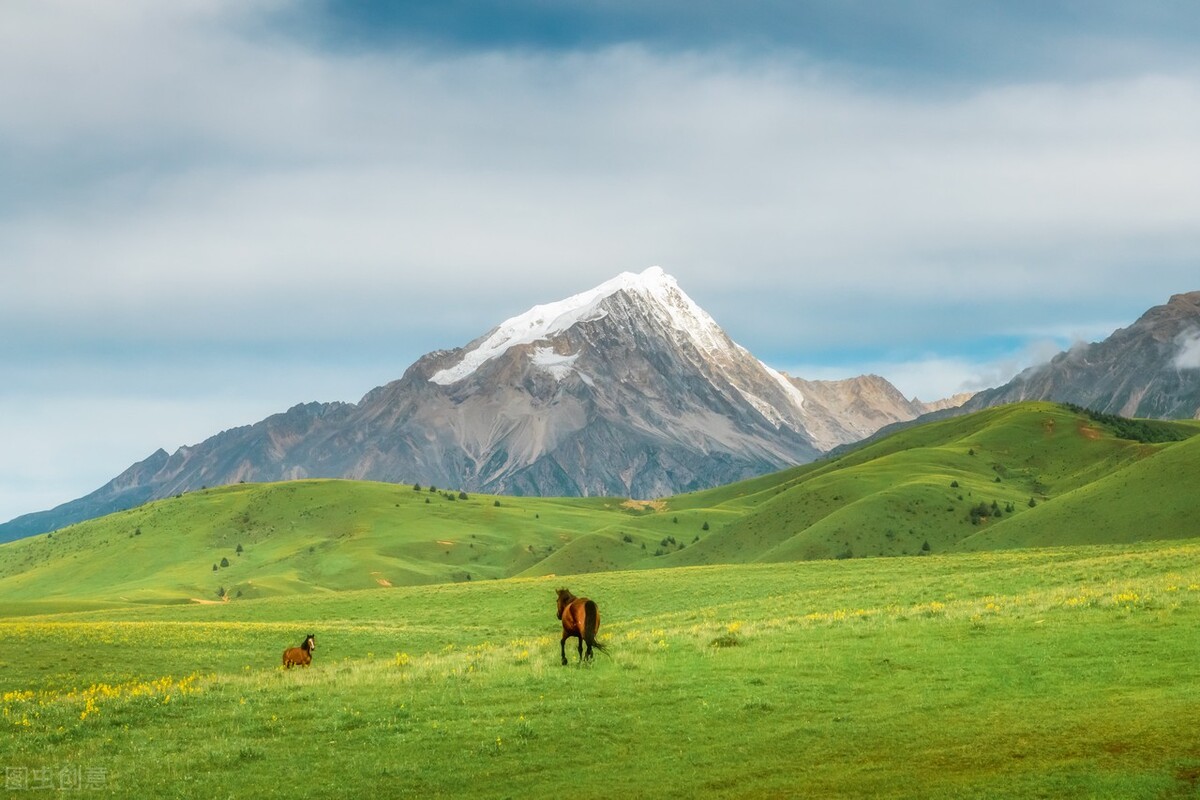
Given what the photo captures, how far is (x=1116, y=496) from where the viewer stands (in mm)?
116438

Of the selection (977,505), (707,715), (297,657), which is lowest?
(707,715)

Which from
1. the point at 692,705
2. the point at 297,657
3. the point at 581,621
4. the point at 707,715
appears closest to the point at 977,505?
the point at 297,657

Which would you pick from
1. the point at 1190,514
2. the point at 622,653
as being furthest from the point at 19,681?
the point at 1190,514

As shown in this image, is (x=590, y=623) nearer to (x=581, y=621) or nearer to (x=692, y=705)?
(x=581, y=621)

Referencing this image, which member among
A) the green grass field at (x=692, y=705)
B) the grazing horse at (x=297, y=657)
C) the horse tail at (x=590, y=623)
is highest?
the horse tail at (x=590, y=623)

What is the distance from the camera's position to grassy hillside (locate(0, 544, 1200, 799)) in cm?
2027

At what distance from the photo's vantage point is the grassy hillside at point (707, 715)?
66.5 feet

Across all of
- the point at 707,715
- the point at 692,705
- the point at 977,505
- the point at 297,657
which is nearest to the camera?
the point at 707,715

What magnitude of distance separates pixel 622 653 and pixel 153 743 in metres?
14.2

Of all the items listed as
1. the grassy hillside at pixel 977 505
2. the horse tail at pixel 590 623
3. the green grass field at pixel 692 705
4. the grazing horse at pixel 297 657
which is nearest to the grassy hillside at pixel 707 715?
the green grass field at pixel 692 705

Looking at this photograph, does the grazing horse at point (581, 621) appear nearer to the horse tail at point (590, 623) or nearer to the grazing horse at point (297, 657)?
the horse tail at point (590, 623)

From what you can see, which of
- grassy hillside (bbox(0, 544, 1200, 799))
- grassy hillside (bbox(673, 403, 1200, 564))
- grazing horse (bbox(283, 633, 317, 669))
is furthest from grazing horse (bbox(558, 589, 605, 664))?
grassy hillside (bbox(673, 403, 1200, 564))

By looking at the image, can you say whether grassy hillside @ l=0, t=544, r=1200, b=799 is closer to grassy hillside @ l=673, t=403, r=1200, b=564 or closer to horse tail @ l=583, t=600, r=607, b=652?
horse tail @ l=583, t=600, r=607, b=652

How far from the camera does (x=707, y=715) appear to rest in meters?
25.3
